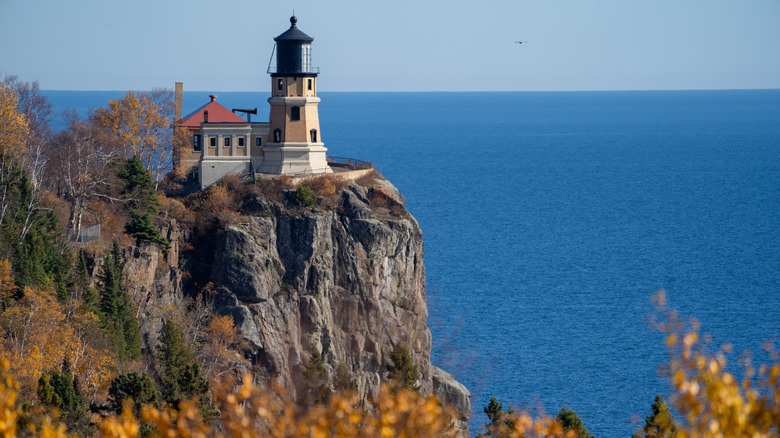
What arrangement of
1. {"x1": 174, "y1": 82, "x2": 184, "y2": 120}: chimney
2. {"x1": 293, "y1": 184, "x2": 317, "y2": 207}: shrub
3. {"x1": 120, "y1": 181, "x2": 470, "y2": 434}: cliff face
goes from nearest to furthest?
{"x1": 120, "y1": 181, "x2": 470, "y2": 434}: cliff face, {"x1": 293, "y1": 184, "x2": 317, "y2": 207}: shrub, {"x1": 174, "y1": 82, "x2": 184, "y2": 120}: chimney

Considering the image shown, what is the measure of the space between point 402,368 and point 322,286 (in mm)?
7875

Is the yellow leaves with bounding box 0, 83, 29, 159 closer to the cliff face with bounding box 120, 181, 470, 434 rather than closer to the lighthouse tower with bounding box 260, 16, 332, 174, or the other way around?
the cliff face with bounding box 120, 181, 470, 434

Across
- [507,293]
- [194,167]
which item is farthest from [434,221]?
[194,167]

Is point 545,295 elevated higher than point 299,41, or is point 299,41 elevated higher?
point 299,41

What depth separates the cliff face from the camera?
6212 centimetres

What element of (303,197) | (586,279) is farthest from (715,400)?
(586,279)

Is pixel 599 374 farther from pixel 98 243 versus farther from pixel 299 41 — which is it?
pixel 98 243

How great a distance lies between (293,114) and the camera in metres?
70.8

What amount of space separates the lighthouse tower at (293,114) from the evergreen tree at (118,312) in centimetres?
1648

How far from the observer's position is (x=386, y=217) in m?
68.6

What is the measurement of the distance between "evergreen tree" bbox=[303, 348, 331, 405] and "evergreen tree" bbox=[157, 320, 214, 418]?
7.81 metres

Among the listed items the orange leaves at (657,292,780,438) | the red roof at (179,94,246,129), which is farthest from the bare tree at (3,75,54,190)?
the orange leaves at (657,292,780,438)

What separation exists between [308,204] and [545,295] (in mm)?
45084

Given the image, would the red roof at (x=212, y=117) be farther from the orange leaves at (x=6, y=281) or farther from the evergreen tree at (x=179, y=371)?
the orange leaves at (x=6, y=281)
